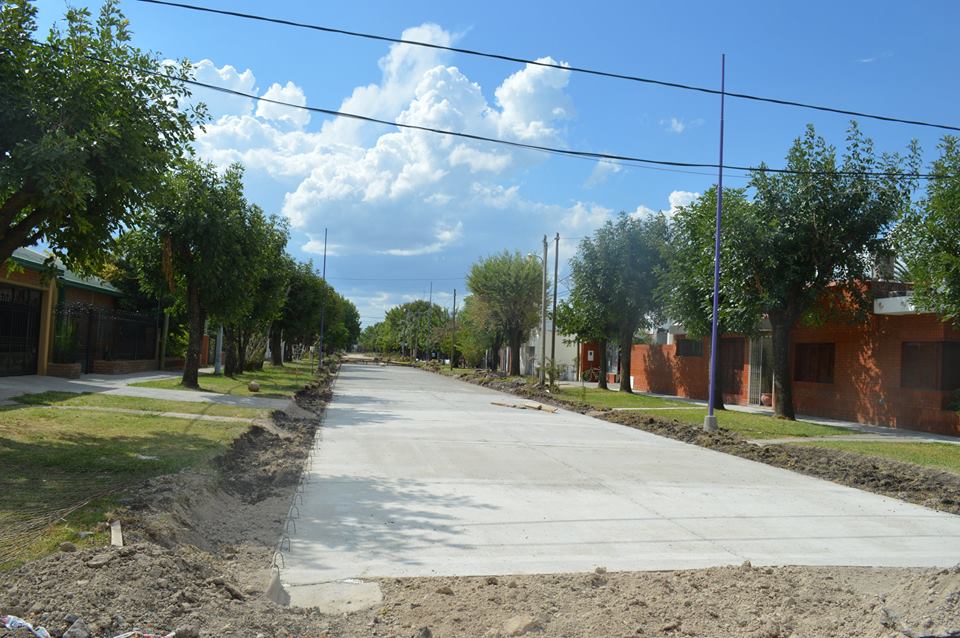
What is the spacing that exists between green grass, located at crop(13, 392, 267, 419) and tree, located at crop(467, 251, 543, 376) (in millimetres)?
35749

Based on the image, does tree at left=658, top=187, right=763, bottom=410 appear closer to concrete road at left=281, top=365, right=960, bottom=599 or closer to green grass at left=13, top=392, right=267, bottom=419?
concrete road at left=281, top=365, right=960, bottom=599

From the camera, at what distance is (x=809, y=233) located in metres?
22.5

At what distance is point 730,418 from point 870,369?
4821mm

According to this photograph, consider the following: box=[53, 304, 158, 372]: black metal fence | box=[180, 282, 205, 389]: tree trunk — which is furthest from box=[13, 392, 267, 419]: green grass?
box=[53, 304, 158, 372]: black metal fence

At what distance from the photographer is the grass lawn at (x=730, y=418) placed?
65.5 feet

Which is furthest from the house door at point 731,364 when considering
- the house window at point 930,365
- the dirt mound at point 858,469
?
the dirt mound at point 858,469

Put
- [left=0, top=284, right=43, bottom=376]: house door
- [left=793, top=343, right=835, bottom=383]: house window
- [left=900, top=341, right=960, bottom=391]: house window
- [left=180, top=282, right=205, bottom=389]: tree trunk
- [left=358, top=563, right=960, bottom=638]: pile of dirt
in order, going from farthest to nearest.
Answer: [left=793, top=343, right=835, bottom=383]: house window, [left=180, top=282, right=205, bottom=389]: tree trunk, [left=0, top=284, right=43, bottom=376]: house door, [left=900, top=341, right=960, bottom=391]: house window, [left=358, top=563, right=960, bottom=638]: pile of dirt

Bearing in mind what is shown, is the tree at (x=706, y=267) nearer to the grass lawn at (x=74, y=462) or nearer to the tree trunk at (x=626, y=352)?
the tree trunk at (x=626, y=352)

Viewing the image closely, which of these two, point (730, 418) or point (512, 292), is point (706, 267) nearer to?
point (730, 418)

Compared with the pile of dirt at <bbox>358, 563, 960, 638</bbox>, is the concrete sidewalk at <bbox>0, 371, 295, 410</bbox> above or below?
above

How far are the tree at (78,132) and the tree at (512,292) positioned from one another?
4243cm

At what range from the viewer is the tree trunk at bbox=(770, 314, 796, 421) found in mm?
23641

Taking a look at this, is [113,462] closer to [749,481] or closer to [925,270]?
[749,481]

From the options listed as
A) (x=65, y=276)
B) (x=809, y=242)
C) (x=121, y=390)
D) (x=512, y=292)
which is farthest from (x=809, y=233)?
(x=512, y=292)
